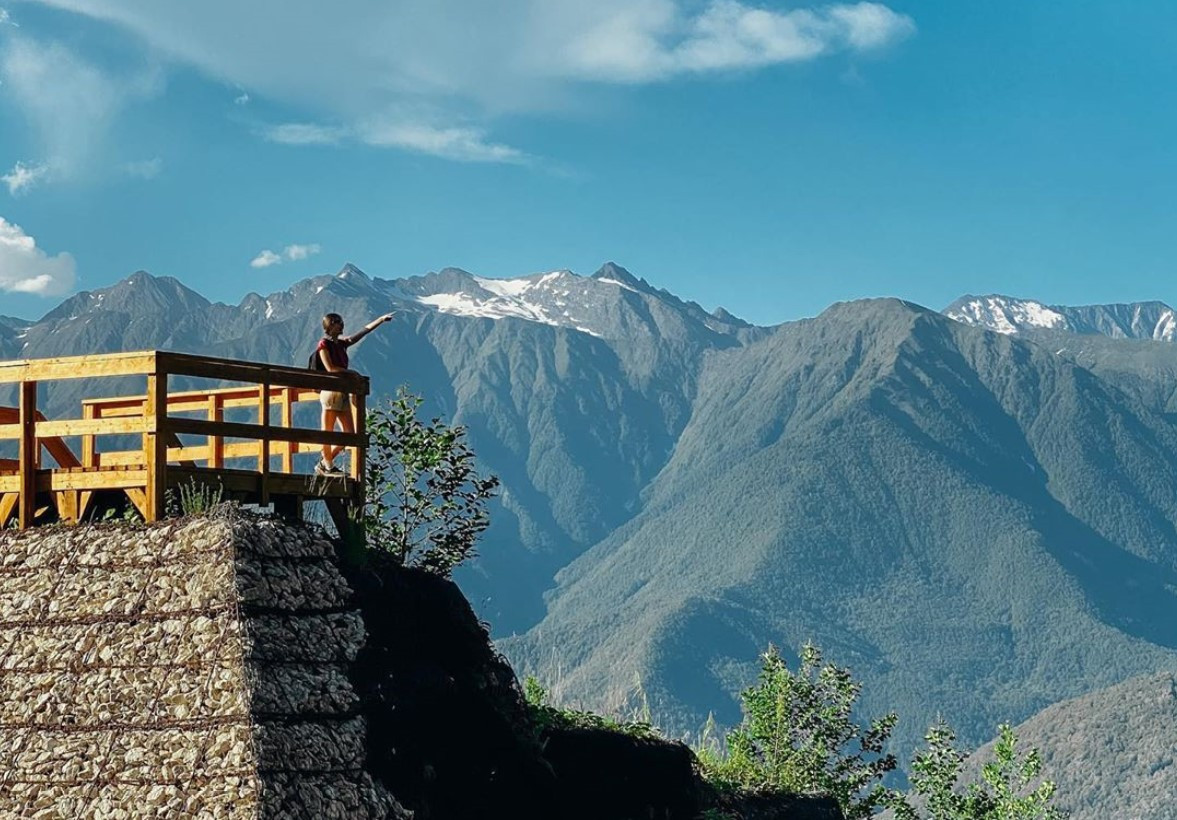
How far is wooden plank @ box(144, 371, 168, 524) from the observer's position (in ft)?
64.7

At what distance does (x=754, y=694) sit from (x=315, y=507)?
73.3ft

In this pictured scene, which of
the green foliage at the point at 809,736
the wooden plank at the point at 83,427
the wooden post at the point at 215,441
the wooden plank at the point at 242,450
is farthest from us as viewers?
the green foliage at the point at 809,736

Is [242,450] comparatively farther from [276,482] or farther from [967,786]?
[967,786]

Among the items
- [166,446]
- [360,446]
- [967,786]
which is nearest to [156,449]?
[166,446]

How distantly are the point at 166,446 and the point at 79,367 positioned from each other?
1639mm

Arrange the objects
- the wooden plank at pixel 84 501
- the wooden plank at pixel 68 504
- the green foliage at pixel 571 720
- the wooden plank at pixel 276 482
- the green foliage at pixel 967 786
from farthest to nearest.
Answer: the green foliage at pixel 967 786, the green foliage at pixel 571 720, the wooden plank at pixel 68 504, the wooden plank at pixel 84 501, the wooden plank at pixel 276 482

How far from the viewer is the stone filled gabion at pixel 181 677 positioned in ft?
58.7

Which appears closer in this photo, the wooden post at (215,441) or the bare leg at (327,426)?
the wooden post at (215,441)

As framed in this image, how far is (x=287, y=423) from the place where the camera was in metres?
21.8

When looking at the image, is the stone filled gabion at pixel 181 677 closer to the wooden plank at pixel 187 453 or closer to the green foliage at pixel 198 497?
the green foliage at pixel 198 497

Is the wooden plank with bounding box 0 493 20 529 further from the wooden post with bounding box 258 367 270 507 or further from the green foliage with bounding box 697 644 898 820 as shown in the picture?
the green foliage with bounding box 697 644 898 820

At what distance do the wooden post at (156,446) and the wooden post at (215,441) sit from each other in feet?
2.79

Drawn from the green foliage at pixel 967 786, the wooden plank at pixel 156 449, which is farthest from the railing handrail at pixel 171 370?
the green foliage at pixel 967 786

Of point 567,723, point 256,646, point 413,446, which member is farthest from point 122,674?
point 413,446
